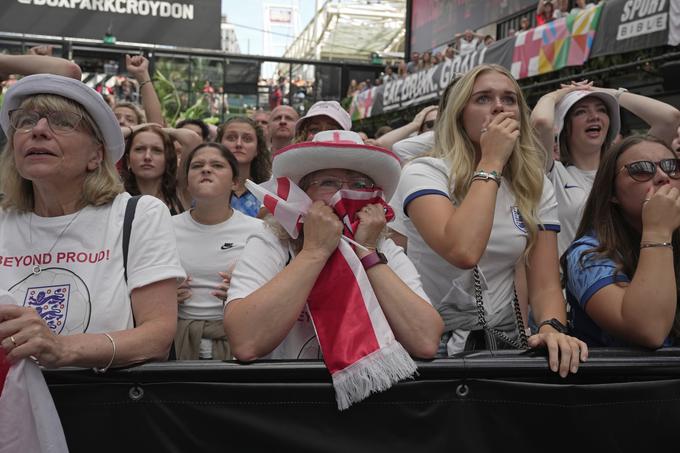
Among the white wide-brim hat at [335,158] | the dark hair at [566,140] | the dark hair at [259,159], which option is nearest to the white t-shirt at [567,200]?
the dark hair at [566,140]

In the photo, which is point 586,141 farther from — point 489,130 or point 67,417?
point 67,417

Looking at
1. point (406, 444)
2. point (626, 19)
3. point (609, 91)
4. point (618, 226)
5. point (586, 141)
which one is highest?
point (626, 19)

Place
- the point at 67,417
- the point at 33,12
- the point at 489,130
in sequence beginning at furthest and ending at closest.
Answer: the point at 33,12
the point at 489,130
the point at 67,417

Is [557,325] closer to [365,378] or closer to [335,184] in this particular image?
[365,378]

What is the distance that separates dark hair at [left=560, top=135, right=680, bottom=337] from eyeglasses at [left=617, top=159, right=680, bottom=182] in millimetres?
69

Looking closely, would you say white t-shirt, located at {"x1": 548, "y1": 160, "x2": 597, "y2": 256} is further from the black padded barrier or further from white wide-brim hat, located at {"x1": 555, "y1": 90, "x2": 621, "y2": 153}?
the black padded barrier

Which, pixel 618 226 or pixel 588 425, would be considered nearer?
pixel 588 425

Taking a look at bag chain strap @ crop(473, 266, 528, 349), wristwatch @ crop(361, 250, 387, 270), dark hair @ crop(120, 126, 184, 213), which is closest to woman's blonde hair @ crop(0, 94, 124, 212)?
wristwatch @ crop(361, 250, 387, 270)

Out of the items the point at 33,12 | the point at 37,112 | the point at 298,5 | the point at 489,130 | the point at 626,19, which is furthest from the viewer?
the point at 298,5

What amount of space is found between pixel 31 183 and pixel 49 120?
0.24m

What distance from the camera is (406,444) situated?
1.69 metres

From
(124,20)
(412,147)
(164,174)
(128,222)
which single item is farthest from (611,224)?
(124,20)

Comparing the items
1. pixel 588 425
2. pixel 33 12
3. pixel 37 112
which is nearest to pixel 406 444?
pixel 588 425

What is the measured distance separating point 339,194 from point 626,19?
22.8 feet
